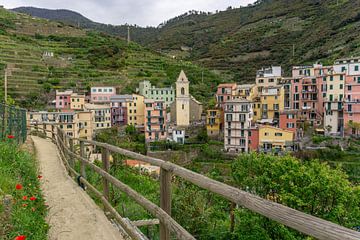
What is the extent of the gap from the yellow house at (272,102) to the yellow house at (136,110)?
17.4 metres

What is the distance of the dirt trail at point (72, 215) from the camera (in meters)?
3.87

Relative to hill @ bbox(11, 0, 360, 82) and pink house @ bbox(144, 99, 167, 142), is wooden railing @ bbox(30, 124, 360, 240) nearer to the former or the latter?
pink house @ bbox(144, 99, 167, 142)

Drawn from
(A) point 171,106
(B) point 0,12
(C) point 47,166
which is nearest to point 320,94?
(A) point 171,106

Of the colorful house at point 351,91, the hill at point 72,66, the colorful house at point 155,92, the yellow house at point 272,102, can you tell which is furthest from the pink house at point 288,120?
the hill at point 72,66

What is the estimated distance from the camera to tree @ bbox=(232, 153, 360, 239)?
11.0 meters

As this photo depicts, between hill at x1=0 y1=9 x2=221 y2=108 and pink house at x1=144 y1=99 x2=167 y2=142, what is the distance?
1360cm

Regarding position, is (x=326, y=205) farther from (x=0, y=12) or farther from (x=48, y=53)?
(x=0, y=12)

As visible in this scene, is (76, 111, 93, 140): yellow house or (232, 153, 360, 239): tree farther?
(76, 111, 93, 140): yellow house

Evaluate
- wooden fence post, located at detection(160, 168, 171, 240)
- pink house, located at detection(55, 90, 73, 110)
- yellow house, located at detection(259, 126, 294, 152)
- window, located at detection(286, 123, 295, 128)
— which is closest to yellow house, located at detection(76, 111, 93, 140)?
pink house, located at detection(55, 90, 73, 110)

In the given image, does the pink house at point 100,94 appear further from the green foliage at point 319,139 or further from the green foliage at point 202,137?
the green foliage at point 319,139

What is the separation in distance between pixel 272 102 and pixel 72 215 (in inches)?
1553

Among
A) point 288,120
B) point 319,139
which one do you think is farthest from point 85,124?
point 319,139

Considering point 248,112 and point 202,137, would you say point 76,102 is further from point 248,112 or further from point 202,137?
point 248,112

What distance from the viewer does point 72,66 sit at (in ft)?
193
